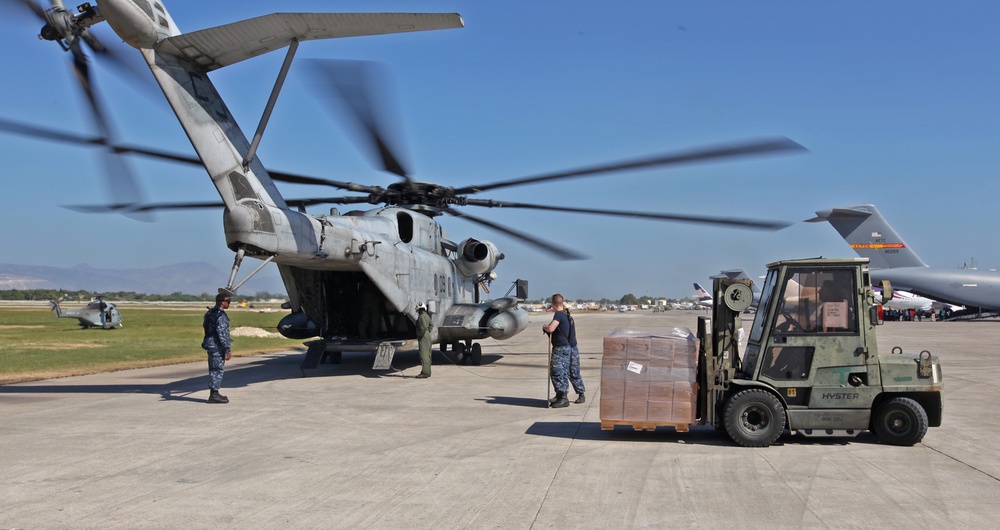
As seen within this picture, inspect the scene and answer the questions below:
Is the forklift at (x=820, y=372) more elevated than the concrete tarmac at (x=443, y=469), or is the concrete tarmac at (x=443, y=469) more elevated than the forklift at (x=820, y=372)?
the forklift at (x=820, y=372)

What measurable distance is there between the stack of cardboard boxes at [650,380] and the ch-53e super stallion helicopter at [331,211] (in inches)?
132

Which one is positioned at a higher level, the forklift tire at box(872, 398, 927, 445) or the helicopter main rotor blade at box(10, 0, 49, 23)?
the helicopter main rotor blade at box(10, 0, 49, 23)

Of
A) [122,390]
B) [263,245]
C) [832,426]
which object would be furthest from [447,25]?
[122,390]

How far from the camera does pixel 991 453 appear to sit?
24.6 ft

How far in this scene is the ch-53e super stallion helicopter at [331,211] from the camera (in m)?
9.20

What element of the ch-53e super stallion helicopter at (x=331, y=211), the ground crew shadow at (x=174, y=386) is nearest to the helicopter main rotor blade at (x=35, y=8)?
the ch-53e super stallion helicopter at (x=331, y=211)

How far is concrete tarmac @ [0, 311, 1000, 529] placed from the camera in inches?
205

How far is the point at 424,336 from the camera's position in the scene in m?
14.9

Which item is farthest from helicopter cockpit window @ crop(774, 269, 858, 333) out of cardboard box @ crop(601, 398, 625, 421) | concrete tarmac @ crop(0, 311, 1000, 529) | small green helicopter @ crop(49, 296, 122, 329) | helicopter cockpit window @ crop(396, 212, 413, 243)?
small green helicopter @ crop(49, 296, 122, 329)

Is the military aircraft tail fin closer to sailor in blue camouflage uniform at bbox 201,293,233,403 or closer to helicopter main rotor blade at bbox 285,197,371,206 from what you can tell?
helicopter main rotor blade at bbox 285,197,371,206

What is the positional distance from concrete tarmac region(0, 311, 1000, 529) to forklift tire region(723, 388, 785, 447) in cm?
16

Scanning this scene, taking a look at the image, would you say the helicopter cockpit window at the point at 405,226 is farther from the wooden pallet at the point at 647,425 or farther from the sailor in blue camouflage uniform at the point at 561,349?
the wooden pallet at the point at 647,425

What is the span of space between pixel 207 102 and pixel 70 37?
1.90 meters

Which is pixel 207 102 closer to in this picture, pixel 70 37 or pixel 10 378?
pixel 70 37
